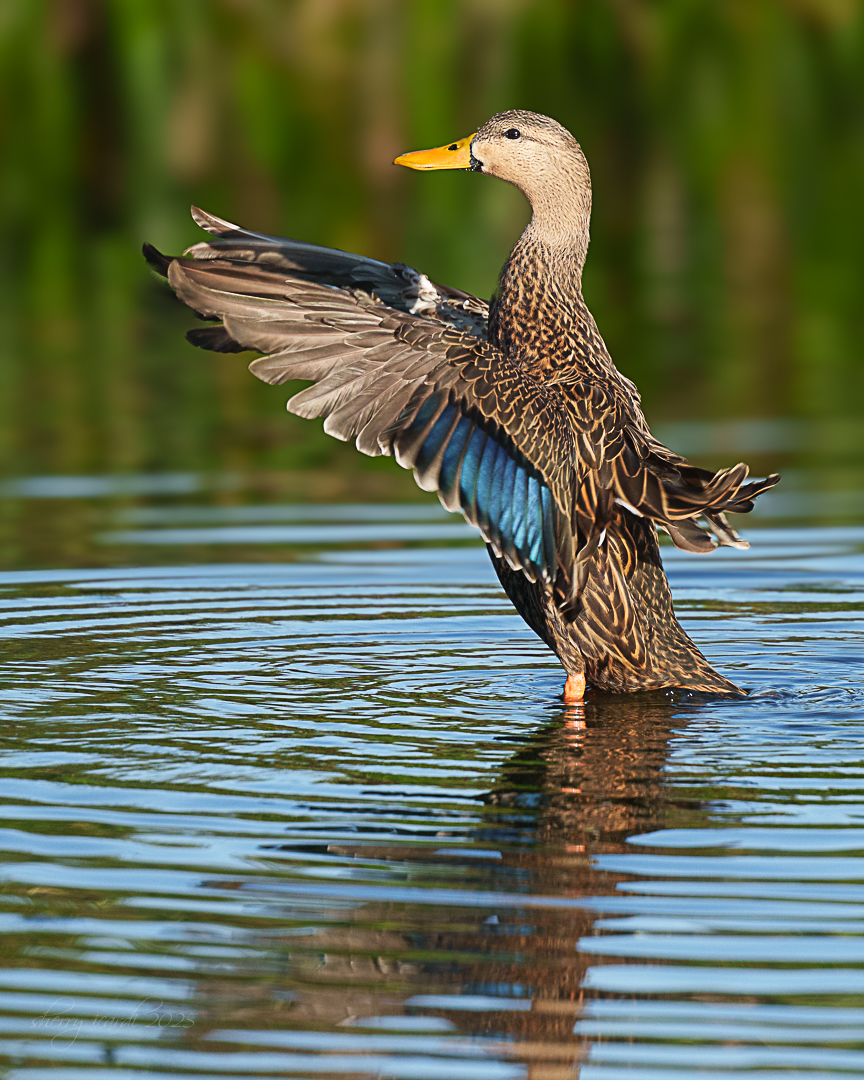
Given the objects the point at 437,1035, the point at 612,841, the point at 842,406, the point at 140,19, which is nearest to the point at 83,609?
the point at 612,841

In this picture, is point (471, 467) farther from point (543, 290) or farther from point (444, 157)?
point (444, 157)

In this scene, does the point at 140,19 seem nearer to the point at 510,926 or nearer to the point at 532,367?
the point at 532,367

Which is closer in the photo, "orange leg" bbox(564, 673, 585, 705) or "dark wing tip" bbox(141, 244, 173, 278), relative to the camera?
"dark wing tip" bbox(141, 244, 173, 278)

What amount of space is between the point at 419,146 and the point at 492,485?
11829 mm

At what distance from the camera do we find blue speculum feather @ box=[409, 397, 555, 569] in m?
6.15

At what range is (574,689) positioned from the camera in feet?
21.7

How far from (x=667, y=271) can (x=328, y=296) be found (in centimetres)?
1330

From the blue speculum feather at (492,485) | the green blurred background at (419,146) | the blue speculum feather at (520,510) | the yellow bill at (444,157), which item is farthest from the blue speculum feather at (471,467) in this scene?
the green blurred background at (419,146)

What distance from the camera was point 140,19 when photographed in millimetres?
17375

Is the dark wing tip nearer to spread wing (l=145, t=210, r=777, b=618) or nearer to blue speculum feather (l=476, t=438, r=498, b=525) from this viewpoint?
spread wing (l=145, t=210, r=777, b=618)

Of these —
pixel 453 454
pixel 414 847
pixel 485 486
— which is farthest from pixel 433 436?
pixel 414 847

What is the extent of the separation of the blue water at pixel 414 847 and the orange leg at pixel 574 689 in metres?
0.04

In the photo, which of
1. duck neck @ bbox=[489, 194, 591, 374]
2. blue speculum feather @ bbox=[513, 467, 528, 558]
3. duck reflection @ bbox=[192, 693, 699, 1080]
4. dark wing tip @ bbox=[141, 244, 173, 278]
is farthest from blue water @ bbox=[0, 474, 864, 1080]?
dark wing tip @ bbox=[141, 244, 173, 278]

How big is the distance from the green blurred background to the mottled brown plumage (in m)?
7.96
